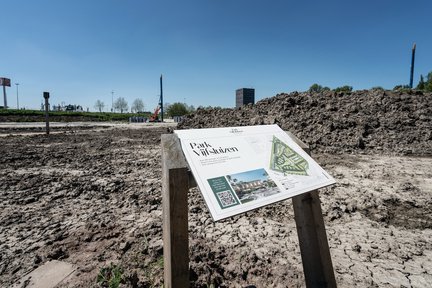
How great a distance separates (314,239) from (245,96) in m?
19.3

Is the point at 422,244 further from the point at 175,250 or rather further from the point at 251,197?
the point at 175,250

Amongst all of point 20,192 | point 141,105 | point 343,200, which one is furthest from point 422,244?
point 141,105

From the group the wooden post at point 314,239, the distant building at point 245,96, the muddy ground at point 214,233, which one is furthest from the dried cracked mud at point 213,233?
the distant building at point 245,96

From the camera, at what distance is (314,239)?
188 cm

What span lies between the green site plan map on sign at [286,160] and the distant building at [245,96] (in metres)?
18.8

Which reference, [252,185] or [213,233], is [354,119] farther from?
[252,185]

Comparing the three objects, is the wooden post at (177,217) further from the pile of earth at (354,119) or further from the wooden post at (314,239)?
the pile of earth at (354,119)

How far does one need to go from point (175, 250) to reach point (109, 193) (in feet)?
12.0

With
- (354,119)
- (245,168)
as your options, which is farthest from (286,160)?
(354,119)

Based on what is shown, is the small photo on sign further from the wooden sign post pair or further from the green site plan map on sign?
the wooden sign post pair

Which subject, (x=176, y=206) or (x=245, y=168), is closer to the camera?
(x=176, y=206)

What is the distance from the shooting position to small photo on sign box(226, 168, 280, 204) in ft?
4.90

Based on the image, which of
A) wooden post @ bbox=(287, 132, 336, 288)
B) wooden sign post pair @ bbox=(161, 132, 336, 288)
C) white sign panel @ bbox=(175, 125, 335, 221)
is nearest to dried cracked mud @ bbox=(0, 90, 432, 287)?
wooden post @ bbox=(287, 132, 336, 288)

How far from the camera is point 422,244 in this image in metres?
2.89
